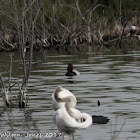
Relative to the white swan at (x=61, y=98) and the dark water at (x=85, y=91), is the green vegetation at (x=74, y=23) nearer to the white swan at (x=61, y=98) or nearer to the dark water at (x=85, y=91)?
the dark water at (x=85, y=91)

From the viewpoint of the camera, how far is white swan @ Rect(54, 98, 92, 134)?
977 cm

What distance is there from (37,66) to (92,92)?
9.37m

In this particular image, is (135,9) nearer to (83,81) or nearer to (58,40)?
(58,40)

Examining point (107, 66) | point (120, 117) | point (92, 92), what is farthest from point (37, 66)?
point (120, 117)

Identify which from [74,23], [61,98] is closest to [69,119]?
[61,98]

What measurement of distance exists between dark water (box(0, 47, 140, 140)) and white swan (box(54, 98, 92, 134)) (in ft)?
1.27

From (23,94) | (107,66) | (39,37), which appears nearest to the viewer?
(23,94)

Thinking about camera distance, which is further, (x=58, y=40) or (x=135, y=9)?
(x=135, y=9)

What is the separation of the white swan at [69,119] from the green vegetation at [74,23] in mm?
24282

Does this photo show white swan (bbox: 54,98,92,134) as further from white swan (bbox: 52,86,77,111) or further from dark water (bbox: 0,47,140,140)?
dark water (bbox: 0,47,140,140)

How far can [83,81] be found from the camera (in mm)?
23391

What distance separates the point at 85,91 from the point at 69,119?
10510 mm

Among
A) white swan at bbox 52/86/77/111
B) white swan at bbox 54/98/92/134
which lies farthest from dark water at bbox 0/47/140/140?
white swan at bbox 52/86/77/111

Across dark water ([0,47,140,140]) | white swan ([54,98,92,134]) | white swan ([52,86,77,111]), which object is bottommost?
dark water ([0,47,140,140])
